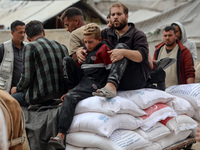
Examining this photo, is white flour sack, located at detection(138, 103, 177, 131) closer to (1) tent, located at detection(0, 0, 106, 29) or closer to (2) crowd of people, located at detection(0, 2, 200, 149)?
(2) crowd of people, located at detection(0, 2, 200, 149)

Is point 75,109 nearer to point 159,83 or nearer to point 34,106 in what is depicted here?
point 34,106

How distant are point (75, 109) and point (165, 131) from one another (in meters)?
1.10

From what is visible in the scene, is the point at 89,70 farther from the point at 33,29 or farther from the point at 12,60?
the point at 12,60

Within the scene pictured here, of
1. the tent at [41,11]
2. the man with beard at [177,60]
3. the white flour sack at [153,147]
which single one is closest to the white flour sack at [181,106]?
the white flour sack at [153,147]

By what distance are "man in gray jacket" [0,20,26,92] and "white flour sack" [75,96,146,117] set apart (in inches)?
67.2

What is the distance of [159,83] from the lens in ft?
15.0

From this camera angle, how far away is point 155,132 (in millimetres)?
3715

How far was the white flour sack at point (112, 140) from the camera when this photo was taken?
10.9 feet

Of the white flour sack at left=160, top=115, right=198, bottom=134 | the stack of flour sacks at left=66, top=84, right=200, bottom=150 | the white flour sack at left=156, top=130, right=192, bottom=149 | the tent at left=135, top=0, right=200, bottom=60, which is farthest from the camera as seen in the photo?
the tent at left=135, top=0, right=200, bottom=60

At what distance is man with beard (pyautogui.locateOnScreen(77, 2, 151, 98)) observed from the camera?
Result: 3.58m

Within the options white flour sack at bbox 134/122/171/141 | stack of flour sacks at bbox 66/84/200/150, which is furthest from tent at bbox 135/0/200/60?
white flour sack at bbox 134/122/171/141

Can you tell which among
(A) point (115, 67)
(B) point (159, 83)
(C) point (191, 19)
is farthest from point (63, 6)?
(A) point (115, 67)

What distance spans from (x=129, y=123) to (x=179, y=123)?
0.87 m

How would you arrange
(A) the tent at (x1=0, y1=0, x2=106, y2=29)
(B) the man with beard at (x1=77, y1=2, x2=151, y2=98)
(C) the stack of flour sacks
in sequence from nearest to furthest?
(C) the stack of flour sacks, (B) the man with beard at (x1=77, y1=2, x2=151, y2=98), (A) the tent at (x1=0, y1=0, x2=106, y2=29)
